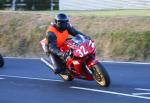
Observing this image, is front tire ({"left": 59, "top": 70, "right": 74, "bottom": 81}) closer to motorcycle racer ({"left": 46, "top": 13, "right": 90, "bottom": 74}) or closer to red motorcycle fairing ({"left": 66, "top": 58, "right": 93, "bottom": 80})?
motorcycle racer ({"left": 46, "top": 13, "right": 90, "bottom": 74})

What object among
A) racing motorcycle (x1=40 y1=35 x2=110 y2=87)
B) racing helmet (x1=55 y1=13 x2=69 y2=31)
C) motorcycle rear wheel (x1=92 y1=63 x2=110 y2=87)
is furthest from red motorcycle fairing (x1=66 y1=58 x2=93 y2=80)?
racing helmet (x1=55 y1=13 x2=69 y2=31)

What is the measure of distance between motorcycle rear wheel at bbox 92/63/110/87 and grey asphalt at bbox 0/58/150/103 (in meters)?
0.14

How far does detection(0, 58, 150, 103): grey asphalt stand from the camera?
13680 mm

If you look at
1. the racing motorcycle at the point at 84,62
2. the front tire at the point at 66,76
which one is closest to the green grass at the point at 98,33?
the front tire at the point at 66,76

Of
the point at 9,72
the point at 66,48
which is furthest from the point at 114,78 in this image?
the point at 9,72

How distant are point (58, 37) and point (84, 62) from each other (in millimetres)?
1218

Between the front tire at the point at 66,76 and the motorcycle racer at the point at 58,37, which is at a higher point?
the motorcycle racer at the point at 58,37

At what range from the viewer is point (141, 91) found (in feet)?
47.1

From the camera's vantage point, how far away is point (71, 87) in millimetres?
15656

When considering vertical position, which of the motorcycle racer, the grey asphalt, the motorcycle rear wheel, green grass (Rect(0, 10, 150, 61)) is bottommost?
green grass (Rect(0, 10, 150, 61))

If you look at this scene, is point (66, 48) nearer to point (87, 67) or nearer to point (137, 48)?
point (87, 67)

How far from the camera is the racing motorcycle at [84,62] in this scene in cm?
1491

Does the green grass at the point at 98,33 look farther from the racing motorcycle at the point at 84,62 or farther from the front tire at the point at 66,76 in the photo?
the racing motorcycle at the point at 84,62

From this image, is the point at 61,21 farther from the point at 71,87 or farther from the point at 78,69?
the point at 71,87
